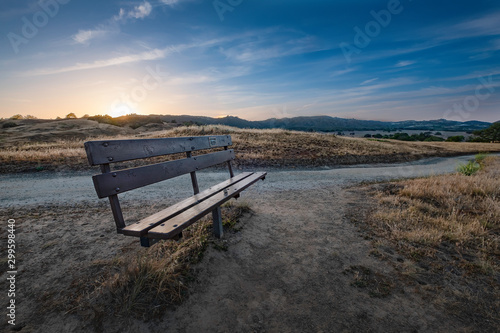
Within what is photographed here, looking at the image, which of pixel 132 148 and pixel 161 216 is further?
pixel 132 148

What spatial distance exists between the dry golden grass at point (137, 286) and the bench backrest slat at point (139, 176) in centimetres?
83

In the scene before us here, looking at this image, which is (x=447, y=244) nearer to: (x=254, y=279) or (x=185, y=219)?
(x=254, y=279)

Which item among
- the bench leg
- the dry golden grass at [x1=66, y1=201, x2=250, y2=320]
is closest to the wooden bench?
the bench leg

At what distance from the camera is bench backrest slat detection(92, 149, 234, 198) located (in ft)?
7.90

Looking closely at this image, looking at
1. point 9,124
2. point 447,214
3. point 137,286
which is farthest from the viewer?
point 9,124

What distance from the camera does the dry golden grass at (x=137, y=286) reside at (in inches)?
90.2

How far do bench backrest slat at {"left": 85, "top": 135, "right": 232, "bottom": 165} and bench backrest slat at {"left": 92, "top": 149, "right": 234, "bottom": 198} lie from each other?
16 cm

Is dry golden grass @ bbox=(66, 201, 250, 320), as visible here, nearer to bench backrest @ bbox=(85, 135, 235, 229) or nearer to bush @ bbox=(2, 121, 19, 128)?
bench backrest @ bbox=(85, 135, 235, 229)

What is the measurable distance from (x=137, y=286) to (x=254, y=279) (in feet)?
4.25

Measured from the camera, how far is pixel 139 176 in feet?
9.53

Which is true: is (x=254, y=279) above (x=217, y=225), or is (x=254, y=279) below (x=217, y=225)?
below

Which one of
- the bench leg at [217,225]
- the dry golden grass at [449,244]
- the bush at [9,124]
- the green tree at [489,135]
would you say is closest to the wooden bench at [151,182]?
the bench leg at [217,225]

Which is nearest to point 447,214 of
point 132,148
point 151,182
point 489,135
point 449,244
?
point 449,244

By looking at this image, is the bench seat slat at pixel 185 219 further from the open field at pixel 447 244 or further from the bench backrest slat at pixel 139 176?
the open field at pixel 447 244
